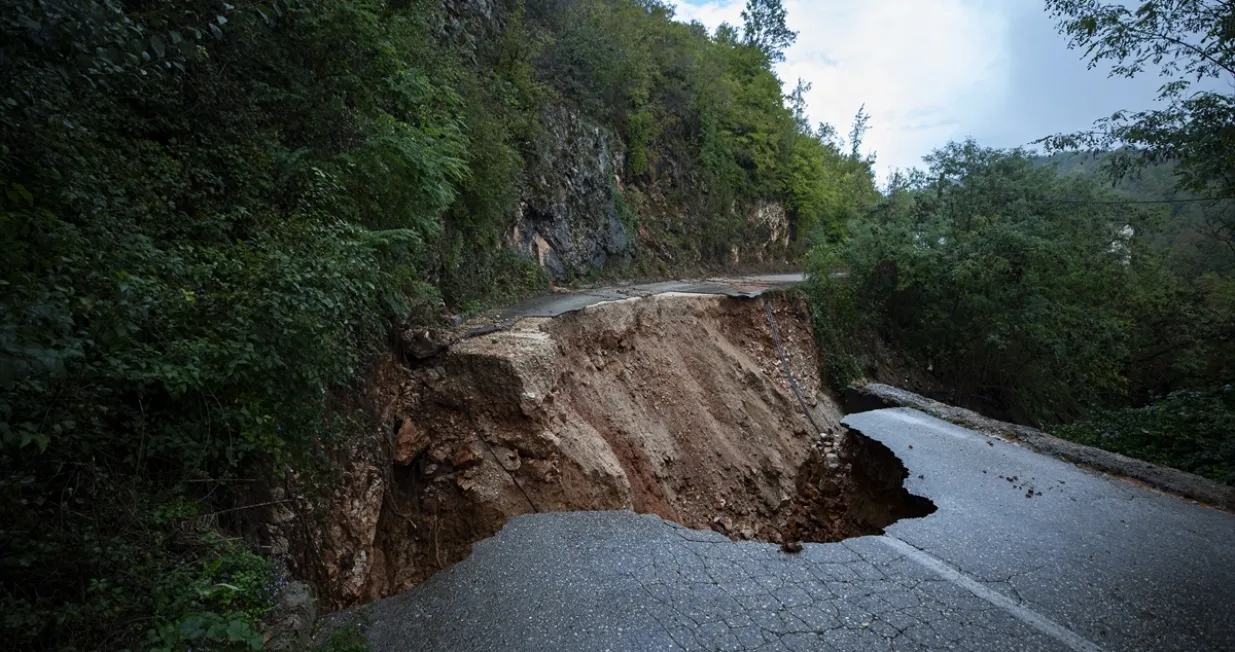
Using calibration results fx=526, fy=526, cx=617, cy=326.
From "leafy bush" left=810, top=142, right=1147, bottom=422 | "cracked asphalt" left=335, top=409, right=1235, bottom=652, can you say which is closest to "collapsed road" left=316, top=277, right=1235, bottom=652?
"cracked asphalt" left=335, top=409, right=1235, bottom=652

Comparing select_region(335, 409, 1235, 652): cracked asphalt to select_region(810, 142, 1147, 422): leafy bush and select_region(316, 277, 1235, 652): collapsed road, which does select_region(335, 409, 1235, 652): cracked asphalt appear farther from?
select_region(810, 142, 1147, 422): leafy bush

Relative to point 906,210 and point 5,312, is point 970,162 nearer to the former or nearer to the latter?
point 906,210

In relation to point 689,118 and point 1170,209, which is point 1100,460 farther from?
point 689,118

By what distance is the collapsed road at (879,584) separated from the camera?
11.1ft

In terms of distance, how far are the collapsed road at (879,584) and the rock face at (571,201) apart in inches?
394

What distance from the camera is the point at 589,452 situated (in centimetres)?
705

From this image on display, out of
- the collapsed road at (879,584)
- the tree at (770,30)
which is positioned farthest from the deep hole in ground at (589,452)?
the tree at (770,30)

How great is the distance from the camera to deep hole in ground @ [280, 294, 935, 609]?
18.5ft

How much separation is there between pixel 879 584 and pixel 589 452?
3884mm

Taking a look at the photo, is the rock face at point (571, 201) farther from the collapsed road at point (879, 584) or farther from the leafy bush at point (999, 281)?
the collapsed road at point (879, 584)

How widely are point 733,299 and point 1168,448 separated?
8.67 meters

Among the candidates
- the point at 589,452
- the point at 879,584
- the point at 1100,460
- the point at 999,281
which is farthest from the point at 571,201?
the point at 879,584

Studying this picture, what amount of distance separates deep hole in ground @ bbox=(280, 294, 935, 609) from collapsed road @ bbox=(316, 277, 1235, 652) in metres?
0.78

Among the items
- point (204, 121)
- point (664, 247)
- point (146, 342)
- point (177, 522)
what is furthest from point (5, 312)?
point (664, 247)
